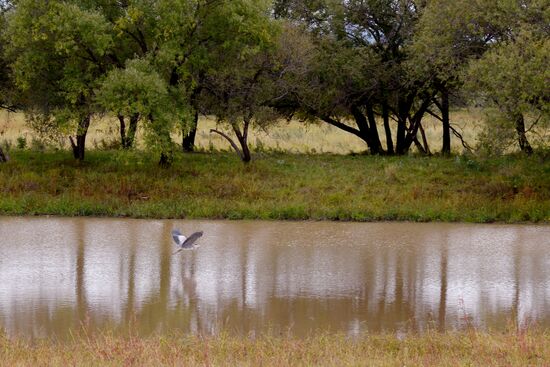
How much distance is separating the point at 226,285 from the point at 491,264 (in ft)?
17.1

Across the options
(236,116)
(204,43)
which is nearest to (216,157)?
(236,116)

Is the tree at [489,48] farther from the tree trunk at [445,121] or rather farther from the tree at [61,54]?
the tree at [61,54]

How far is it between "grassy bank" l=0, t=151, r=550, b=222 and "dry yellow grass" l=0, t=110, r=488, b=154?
4473mm

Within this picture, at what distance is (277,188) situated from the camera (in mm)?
23500

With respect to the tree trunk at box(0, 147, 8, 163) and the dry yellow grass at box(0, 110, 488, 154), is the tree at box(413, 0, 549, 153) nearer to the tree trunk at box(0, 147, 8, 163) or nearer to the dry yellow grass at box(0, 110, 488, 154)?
the dry yellow grass at box(0, 110, 488, 154)

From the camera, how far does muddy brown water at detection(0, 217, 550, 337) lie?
11.7 meters

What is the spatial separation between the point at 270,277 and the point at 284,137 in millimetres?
24457

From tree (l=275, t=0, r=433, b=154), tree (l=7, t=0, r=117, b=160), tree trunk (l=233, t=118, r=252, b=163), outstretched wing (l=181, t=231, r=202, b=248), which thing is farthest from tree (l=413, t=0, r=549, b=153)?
tree (l=7, t=0, r=117, b=160)

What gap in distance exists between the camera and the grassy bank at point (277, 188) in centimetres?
2120

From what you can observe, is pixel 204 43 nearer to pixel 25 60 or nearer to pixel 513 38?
pixel 25 60

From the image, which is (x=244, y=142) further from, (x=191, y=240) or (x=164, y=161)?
(x=191, y=240)

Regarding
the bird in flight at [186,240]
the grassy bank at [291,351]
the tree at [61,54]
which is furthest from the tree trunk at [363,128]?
the grassy bank at [291,351]

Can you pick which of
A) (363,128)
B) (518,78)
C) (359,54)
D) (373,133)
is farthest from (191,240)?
(363,128)

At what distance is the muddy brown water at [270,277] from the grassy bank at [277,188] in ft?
2.69
